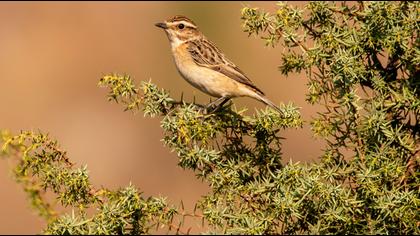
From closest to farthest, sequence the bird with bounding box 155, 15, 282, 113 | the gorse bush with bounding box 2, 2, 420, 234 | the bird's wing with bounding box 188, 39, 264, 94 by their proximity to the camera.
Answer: the gorse bush with bounding box 2, 2, 420, 234, the bird with bounding box 155, 15, 282, 113, the bird's wing with bounding box 188, 39, 264, 94

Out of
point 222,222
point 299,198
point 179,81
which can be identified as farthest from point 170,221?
point 179,81

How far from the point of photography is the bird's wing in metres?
8.39

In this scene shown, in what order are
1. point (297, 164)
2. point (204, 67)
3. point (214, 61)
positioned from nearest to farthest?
point (297, 164)
point (204, 67)
point (214, 61)

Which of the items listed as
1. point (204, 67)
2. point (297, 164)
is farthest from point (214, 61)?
point (297, 164)

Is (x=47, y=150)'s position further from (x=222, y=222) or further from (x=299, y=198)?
(x=299, y=198)

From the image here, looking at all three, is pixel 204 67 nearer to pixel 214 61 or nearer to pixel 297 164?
pixel 214 61

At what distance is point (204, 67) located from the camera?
27.8 feet

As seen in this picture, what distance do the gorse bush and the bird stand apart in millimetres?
2948

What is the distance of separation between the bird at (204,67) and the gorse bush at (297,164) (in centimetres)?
295

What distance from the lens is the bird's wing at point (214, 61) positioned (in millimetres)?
8391

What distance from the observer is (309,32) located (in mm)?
5098

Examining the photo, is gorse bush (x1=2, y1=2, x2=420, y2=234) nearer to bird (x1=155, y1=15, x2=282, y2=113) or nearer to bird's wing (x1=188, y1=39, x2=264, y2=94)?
bird (x1=155, y1=15, x2=282, y2=113)

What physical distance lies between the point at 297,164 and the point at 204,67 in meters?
4.49

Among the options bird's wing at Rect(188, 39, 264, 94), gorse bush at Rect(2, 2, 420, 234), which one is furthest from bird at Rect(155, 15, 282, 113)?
gorse bush at Rect(2, 2, 420, 234)
